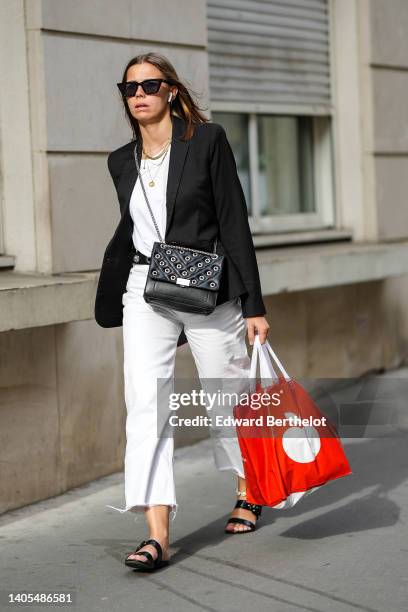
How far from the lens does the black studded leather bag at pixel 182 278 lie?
14.7 feet

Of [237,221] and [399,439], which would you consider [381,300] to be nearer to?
[399,439]

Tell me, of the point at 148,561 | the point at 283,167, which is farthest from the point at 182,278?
the point at 283,167

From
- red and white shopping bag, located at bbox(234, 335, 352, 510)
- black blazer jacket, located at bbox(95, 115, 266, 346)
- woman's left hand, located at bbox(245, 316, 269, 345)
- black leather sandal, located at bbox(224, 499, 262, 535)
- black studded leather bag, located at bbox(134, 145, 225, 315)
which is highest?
black blazer jacket, located at bbox(95, 115, 266, 346)

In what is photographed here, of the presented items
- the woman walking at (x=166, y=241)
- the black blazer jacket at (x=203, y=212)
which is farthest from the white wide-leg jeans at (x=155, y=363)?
the black blazer jacket at (x=203, y=212)

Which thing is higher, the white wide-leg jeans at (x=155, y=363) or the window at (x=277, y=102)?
the window at (x=277, y=102)

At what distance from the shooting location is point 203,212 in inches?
180

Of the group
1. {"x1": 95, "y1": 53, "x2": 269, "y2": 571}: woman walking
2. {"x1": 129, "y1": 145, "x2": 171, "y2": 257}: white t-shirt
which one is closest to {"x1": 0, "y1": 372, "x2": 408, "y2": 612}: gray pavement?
{"x1": 95, "y1": 53, "x2": 269, "y2": 571}: woman walking

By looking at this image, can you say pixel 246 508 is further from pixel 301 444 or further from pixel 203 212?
pixel 203 212

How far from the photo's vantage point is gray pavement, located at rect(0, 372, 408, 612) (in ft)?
13.8

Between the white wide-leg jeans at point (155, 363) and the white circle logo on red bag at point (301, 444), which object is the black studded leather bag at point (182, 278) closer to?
the white wide-leg jeans at point (155, 363)

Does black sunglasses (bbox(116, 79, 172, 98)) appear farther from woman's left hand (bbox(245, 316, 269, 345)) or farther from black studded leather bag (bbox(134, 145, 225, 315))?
woman's left hand (bbox(245, 316, 269, 345))

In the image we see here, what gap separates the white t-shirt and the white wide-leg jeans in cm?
12

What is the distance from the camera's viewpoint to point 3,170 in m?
5.89

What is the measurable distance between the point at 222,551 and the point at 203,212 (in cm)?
139
